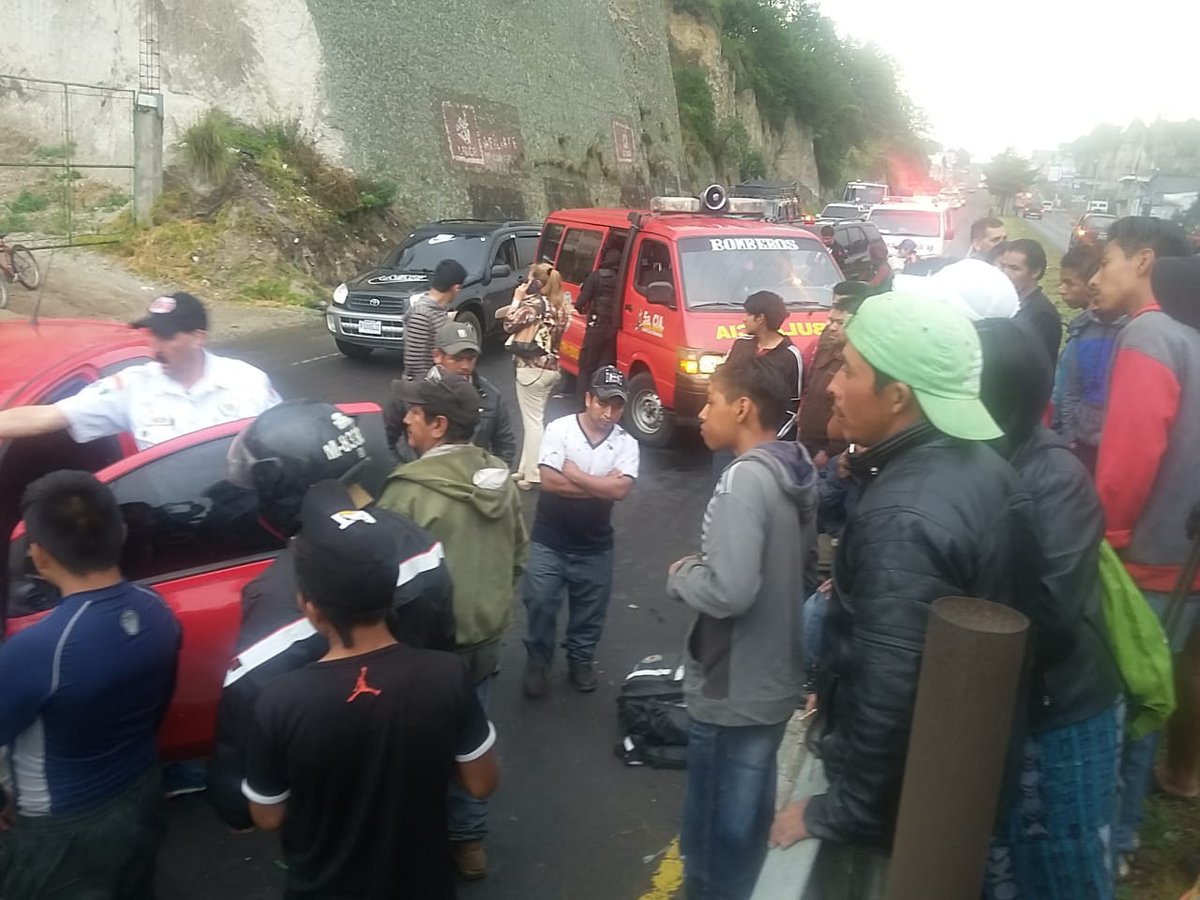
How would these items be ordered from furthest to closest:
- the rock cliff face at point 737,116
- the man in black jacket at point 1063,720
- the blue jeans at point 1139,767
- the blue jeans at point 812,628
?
1. the rock cliff face at point 737,116
2. the blue jeans at point 1139,767
3. the blue jeans at point 812,628
4. the man in black jacket at point 1063,720

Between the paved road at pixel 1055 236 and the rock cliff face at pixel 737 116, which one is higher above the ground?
the rock cliff face at pixel 737 116

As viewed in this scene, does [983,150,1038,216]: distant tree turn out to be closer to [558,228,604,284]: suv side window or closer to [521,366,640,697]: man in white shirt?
[558,228,604,284]: suv side window

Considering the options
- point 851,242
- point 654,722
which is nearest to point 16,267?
point 851,242

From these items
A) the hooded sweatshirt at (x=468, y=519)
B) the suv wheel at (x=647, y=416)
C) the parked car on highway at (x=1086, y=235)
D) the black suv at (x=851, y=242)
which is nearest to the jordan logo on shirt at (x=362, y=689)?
the hooded sweatshirt at (x=468, y=519)

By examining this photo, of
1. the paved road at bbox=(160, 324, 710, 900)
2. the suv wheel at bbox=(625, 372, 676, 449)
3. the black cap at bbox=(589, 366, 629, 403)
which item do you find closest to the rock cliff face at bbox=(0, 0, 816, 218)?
the suv wheel at bbox=(625, 372, 676, 449)

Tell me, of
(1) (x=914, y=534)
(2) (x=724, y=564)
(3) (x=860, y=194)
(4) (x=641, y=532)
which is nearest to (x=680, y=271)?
(4) (x=641, y=532)

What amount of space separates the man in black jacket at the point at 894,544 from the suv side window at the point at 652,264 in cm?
→ 695

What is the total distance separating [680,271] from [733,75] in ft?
150

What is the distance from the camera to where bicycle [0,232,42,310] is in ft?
43.9

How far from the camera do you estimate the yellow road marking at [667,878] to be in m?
3.46

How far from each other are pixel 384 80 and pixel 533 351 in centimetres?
1706

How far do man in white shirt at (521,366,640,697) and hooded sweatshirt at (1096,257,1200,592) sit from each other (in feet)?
6.83

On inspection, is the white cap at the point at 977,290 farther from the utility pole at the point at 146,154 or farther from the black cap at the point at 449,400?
the utility pole at the point at 146,154

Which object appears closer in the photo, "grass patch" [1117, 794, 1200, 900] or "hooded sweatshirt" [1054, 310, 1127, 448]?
"grass patch" [1117, 794, 1200, 900]
